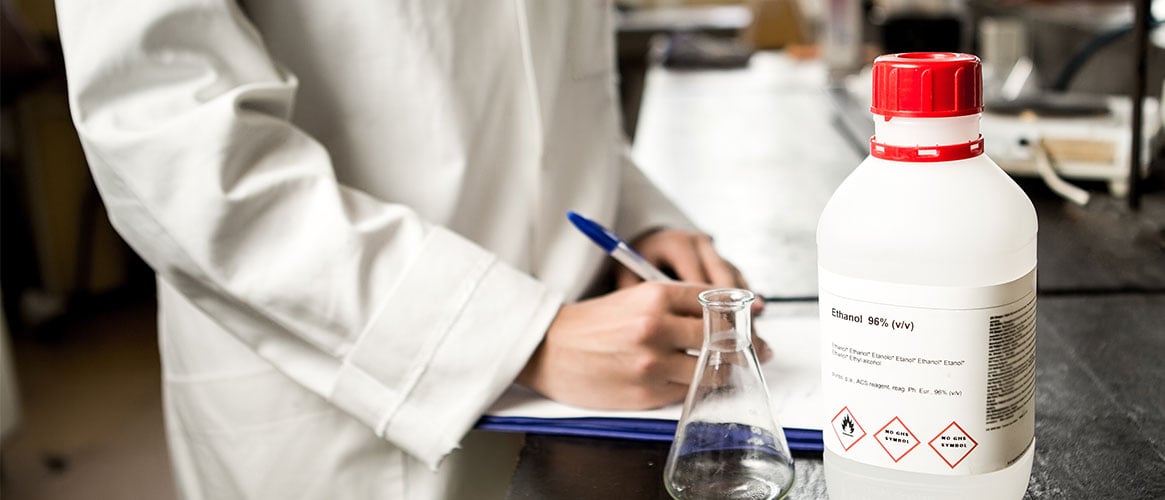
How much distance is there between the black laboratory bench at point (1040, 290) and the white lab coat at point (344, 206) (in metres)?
0.12

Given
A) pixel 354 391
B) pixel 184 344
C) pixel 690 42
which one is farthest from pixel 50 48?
pixel 354 391

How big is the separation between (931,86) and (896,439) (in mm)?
164

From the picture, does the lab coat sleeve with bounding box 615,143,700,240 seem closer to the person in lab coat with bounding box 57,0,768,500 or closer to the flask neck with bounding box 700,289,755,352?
the person in lab coat with bounding box 57,0,768,500

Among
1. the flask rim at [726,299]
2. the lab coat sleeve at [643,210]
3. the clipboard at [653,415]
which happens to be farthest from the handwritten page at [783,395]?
the lab coat sleeve at [643,210]

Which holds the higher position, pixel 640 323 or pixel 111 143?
pixel 111 143

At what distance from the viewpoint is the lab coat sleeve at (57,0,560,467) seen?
730 millimetres

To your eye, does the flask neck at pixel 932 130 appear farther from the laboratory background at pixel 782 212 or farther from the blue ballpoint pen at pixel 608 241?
the blue ballpoint pen at pixel 608 241

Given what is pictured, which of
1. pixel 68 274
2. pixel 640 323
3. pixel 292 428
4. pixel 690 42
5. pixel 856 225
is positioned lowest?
pixel 68 274

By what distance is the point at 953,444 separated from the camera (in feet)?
1.66

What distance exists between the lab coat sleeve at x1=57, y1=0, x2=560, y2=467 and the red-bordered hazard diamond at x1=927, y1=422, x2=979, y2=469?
304 millimetres

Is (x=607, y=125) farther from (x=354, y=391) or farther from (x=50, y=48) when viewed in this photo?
(x=50, y=48)

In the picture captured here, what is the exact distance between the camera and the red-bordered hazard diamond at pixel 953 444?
0.50 metres

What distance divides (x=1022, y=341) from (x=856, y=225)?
0.31 ft

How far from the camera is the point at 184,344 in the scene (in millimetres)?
913
